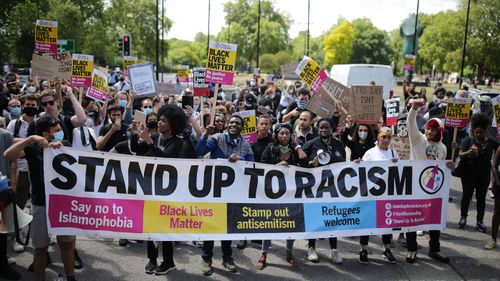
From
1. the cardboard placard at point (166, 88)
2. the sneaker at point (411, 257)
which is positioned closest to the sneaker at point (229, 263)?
the sneaker at point (411, 257)

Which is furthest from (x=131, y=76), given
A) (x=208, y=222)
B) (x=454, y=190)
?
(x=454, y=190)

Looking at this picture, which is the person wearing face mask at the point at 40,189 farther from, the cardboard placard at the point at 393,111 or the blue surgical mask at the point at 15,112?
the cardboard placard at the point at 393,111

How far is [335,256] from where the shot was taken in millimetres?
6102

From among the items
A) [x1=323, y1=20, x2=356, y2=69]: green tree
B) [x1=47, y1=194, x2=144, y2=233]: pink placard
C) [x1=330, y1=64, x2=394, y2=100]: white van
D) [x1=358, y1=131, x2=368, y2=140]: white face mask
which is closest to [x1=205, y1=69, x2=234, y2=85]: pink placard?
[x1=358, y1=131, x2=368, y2=140]: white face mask

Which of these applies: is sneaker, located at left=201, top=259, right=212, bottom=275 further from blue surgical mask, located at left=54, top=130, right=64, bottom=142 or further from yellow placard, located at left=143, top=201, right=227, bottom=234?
blue surgical mask, located at left=54, top=130, right=64, bottom=142

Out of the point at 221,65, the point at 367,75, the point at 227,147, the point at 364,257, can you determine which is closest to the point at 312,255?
the point at 364,257

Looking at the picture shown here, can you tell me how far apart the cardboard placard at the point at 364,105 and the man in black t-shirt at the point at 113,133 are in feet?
12.7

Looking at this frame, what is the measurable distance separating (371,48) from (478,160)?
80.1 metres

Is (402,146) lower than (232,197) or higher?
higher

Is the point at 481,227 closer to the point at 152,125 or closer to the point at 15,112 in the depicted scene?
the point at 152,125

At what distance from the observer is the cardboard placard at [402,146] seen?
7.33m

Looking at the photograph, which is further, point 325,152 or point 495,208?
point 495,208

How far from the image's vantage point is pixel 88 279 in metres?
5.35

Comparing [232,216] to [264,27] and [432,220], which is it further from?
[264,27]
